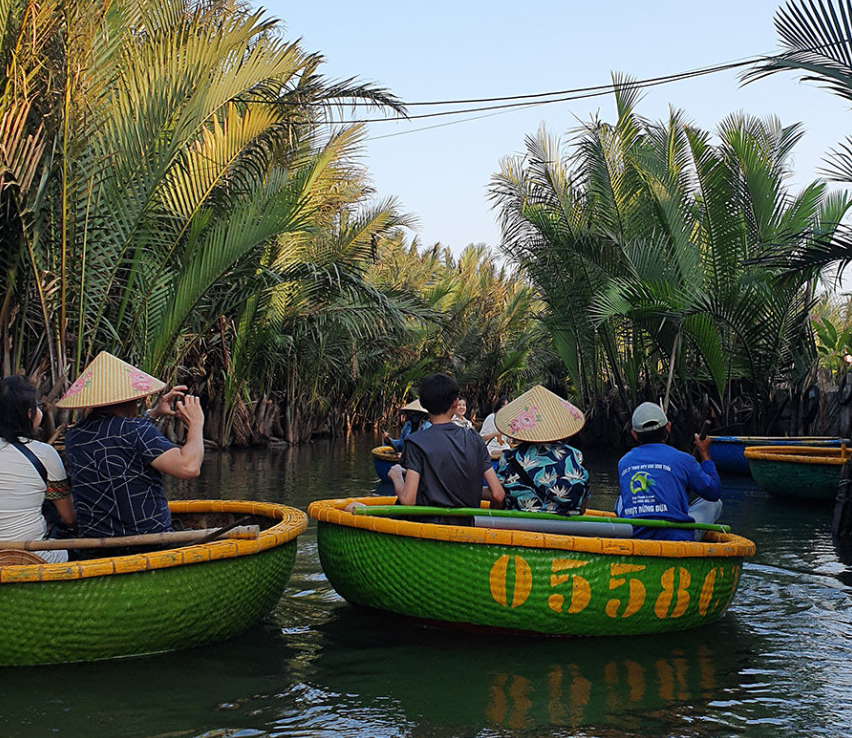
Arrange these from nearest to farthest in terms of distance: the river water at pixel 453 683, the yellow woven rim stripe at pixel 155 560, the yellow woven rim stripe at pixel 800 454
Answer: the river water at pixel 453 683, the yellow woven rim stripe at pixel 155 560, the yellow woven rim stripe at pixel 800 454

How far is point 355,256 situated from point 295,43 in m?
8.42

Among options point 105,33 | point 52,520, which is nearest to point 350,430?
point 105,33

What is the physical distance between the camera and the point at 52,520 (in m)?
6.04

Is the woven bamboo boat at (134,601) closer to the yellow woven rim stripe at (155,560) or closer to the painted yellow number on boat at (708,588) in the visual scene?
the yellow woven rim stripe at (155,560)

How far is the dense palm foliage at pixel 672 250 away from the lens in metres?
16.9

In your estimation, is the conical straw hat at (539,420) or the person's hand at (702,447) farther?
the person's hand at (702,447)

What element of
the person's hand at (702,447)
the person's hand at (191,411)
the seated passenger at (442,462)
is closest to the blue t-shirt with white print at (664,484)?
the person's hand at (702,447)

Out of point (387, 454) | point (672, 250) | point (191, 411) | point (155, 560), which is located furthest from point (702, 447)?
point (672, 250)

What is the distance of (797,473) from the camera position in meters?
12.0

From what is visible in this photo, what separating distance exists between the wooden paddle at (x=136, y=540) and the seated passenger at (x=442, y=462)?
103cm

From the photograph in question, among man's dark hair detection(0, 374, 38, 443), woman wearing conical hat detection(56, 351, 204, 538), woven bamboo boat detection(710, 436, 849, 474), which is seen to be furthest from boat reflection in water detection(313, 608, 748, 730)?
woven bamboo boat detection(710, 436, 849, 474)

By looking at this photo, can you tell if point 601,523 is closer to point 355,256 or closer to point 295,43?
point 295,43

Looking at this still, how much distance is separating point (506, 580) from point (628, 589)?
0.71 metres

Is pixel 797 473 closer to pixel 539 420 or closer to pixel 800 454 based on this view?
pixel 800 454
